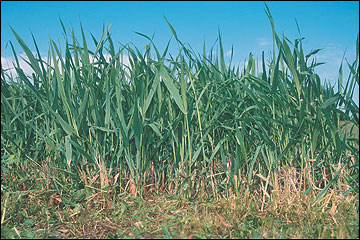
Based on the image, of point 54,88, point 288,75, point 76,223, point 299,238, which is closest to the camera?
point 299,238

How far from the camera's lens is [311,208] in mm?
1967

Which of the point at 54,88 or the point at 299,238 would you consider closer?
the point at 299,238

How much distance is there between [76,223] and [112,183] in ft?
1.27

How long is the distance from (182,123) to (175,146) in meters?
0.24

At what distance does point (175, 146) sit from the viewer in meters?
2.38

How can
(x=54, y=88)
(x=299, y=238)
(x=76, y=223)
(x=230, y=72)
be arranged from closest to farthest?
(x=299, y=238)
(x=76, y=223)
(x=54, y=88)
(x=230, y=72)

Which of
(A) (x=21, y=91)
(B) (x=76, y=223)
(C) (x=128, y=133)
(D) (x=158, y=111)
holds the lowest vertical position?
(B) (x=76, y=223)

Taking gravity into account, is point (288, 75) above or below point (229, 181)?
above

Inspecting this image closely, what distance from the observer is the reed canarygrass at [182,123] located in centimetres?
210

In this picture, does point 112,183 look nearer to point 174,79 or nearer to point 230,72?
point 174,79

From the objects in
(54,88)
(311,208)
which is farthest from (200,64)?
(311,208)

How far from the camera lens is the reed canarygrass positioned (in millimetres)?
2100

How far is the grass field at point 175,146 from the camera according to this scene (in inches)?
78.4

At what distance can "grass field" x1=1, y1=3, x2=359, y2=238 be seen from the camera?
199 centimetres
